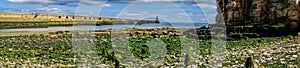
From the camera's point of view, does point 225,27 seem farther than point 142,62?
Yes

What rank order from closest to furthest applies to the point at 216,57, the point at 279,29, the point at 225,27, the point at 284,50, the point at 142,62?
the point at 142,62 → the point at 216,57 → the point at 284,50 → the point at 279,29 → the point at 225,27

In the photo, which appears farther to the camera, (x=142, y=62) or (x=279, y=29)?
(x=279, y=29)

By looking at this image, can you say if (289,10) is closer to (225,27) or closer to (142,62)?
(225,27)

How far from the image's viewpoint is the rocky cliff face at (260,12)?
1297 inches

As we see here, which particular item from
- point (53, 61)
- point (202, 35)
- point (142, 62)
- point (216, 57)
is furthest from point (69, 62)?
point (202, 35)

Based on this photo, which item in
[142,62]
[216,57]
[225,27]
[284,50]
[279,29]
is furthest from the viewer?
[225,27]

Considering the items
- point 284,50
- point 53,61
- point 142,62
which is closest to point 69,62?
point 53,61

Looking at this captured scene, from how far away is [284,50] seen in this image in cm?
2211

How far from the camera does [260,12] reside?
116ft

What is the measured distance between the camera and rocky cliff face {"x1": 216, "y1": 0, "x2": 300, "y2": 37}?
32938mm

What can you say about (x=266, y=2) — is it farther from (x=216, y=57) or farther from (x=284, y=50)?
(x=216, y=57)

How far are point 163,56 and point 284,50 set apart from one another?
514 centimetres

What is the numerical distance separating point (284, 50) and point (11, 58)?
11048 millimetres

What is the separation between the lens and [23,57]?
69.9ft
